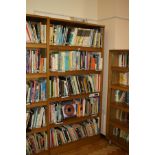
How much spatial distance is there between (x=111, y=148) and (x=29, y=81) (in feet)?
5.74

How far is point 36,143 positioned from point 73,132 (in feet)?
2.19

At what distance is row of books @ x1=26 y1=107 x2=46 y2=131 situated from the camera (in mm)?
2746

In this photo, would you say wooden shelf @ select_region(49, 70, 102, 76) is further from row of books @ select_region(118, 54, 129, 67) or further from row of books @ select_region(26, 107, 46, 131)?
row of books @ select_region(26, 107, 46, 131)

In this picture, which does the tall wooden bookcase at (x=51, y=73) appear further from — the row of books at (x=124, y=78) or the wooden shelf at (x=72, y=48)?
the row of books at (x=124, y=78)

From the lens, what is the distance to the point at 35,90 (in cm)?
277

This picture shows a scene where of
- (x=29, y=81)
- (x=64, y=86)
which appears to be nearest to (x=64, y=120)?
(x=64, y=86)

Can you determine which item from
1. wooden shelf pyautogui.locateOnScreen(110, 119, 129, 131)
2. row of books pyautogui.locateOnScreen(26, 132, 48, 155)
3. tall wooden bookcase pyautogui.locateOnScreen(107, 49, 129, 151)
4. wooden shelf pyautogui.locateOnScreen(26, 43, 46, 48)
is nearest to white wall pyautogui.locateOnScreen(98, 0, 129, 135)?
tall wooden bookcase pyautogui.locateOnScreen(107, 49, 129, 151)

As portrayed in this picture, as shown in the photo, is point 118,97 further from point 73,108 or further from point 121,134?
point 73,108

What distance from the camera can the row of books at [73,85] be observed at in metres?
2.97

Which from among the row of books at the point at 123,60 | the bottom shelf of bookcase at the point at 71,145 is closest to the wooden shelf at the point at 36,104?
the bottom shelf of bookcase at the point at 71,145

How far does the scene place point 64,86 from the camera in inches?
121

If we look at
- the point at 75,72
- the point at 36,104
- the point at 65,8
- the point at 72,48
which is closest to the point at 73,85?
the point at 75,72

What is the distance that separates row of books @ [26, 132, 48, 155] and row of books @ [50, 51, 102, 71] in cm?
101
